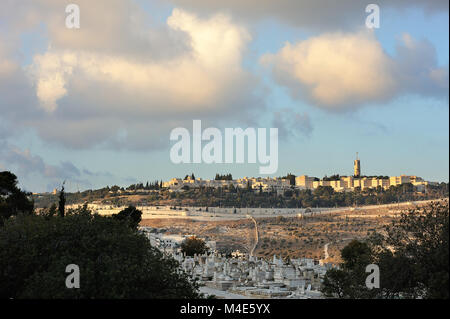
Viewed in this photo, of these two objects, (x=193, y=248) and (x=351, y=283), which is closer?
(x=351, y=283)

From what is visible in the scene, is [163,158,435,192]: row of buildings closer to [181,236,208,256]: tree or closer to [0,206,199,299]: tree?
[181,236,208,256]: tree

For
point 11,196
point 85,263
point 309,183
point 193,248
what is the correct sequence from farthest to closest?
point 309,183 < point 193,248 < point 11,196 < point 85,263

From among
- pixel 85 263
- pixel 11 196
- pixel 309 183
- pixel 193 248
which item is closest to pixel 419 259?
pixel 85 263

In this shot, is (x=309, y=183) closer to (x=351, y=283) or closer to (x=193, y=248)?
(x=193, y=248)

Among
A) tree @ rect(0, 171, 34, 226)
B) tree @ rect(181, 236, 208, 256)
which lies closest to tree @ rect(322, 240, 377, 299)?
tree @ rect(0, 171, 34, 226)
